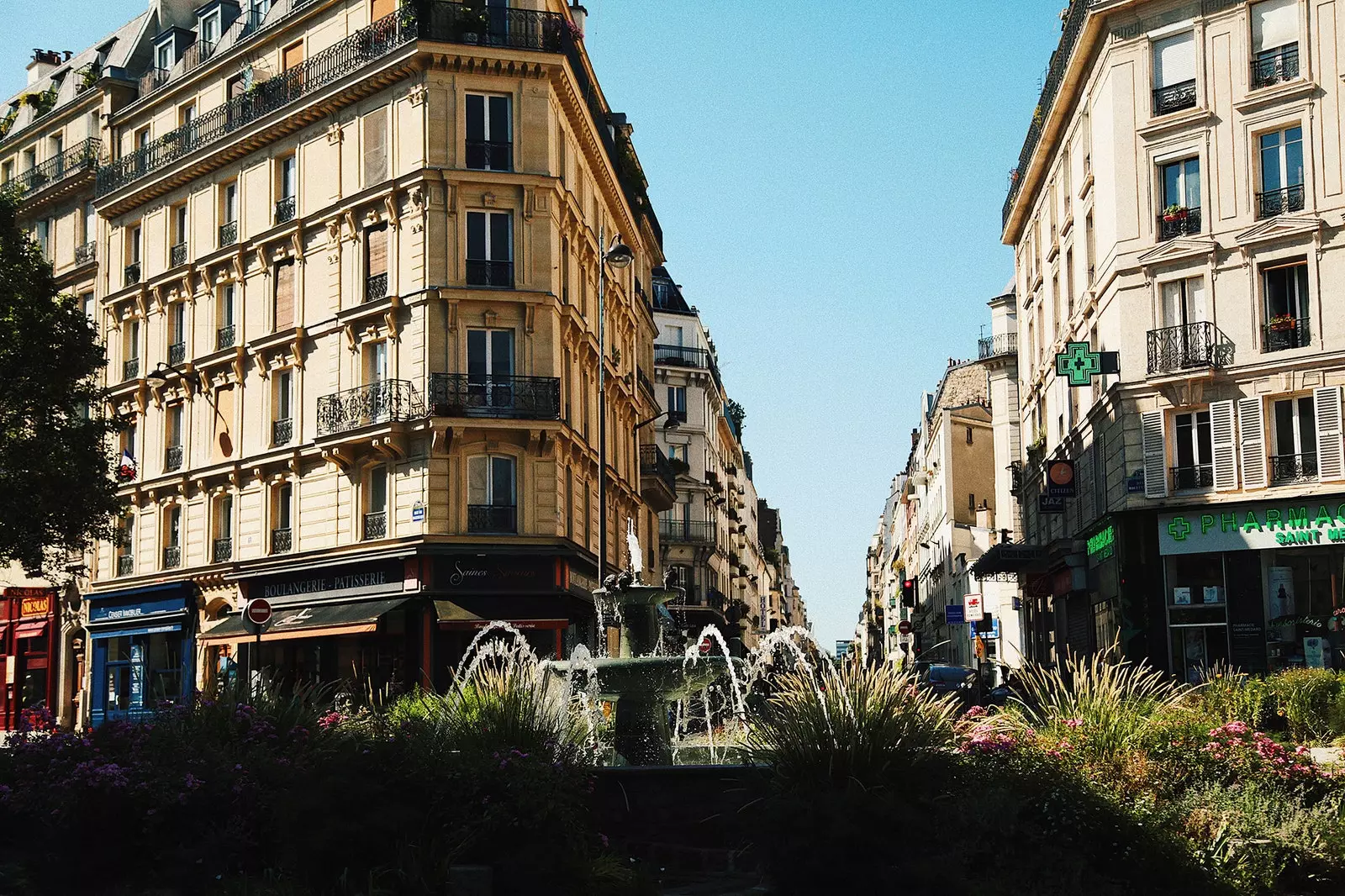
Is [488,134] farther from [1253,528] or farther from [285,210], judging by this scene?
[1253,528]

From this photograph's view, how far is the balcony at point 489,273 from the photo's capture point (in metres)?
36.5

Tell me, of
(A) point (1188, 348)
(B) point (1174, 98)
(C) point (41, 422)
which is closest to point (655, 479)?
(A) point (1188, 348)

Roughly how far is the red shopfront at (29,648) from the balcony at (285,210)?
1686 cm

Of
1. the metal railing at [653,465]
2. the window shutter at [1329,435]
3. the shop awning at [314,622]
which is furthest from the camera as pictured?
the metal railing at [653,465]

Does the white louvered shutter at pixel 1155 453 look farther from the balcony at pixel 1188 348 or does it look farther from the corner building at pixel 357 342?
the corner building at pixel 357 342

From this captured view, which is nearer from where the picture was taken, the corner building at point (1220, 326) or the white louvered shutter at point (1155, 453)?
the corner building at point (1220, 326)

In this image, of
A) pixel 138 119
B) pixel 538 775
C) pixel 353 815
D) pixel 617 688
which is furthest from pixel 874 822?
pixel 138 119

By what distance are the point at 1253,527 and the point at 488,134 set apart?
2035 cm

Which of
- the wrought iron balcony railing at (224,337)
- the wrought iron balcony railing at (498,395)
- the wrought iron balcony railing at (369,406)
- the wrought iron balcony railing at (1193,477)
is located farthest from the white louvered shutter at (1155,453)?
the wrought iron balcony railing at (224,337)

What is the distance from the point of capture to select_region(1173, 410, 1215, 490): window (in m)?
33.0

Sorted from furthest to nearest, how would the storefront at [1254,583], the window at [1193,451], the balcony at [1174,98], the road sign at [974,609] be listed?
the road sign at [974,609] → the balcony at [1174,98] → the window at [1193,451] → the storefront at [1254,583]

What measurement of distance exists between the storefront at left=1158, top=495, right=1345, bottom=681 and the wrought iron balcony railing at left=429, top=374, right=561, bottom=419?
14.6m

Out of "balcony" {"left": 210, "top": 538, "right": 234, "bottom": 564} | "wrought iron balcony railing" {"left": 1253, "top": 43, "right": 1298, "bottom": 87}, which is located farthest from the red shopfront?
"wrought iron balcony railing" {"left": 1253, "top": 43, "right": 1298, "bottom": 87}

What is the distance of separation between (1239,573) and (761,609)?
100191 millimetres
